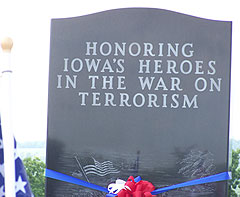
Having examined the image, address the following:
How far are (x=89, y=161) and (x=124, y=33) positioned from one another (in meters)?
1.19

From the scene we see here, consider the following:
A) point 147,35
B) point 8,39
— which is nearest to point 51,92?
point 147,35

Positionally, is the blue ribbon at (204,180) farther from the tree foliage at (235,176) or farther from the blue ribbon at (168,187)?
the tree foliage at (235,176)

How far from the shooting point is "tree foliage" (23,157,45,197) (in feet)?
16.5

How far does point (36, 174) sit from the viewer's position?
509 centimetres

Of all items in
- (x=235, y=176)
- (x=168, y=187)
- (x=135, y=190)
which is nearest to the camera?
(x=135, y=190)

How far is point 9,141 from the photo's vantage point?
1.90 metres

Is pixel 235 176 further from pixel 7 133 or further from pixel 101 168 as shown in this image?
pixel 7 133

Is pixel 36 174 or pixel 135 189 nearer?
pixel 135 189

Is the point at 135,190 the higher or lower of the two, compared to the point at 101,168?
lower

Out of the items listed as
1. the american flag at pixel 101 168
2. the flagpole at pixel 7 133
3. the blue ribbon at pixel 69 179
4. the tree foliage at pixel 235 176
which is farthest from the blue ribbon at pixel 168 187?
the flagpole at pixel 7 133

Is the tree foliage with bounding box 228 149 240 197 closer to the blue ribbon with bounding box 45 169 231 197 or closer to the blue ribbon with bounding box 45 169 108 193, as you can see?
the blue ribbon with bounding box 45 169 231 197

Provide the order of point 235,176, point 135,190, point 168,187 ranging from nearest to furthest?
1. point 135,190
2. point 168,187
3. point 235,176

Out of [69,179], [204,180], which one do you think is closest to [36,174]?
[69,179]

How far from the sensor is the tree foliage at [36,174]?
16.5 feet
